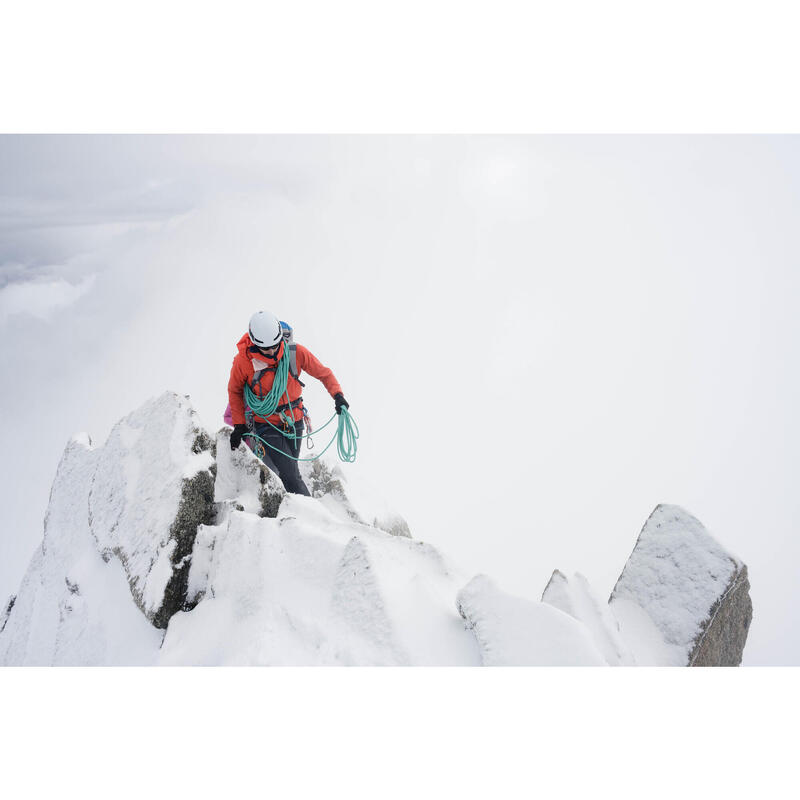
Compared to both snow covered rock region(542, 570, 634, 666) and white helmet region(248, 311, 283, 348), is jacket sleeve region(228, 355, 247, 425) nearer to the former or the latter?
white helmet region(248, 311, 283, 348)

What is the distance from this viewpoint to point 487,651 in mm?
3623

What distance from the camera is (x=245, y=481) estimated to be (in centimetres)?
584

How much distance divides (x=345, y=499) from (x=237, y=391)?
103 inches

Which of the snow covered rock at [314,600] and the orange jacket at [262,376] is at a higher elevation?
the orange jacket at [262,376]

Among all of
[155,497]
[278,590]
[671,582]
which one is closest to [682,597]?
[671,582]

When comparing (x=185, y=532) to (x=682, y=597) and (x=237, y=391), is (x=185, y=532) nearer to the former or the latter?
(x=237, y=391)

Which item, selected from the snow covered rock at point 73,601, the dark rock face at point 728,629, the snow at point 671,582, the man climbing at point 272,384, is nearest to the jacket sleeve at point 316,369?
the man climbing at point 272,384

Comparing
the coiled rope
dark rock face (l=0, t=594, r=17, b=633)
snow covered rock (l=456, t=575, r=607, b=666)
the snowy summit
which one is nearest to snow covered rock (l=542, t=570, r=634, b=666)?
the snowy summit

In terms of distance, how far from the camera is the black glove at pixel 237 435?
229 inches

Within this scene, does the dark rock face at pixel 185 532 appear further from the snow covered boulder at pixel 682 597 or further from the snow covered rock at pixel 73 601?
the snow covered boulder at pixel 682 597

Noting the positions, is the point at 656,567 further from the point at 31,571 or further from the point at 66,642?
the point at 31,571

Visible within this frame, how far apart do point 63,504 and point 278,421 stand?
369cm

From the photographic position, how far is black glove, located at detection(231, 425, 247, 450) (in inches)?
229

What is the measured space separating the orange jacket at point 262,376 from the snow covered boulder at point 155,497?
0.58m
